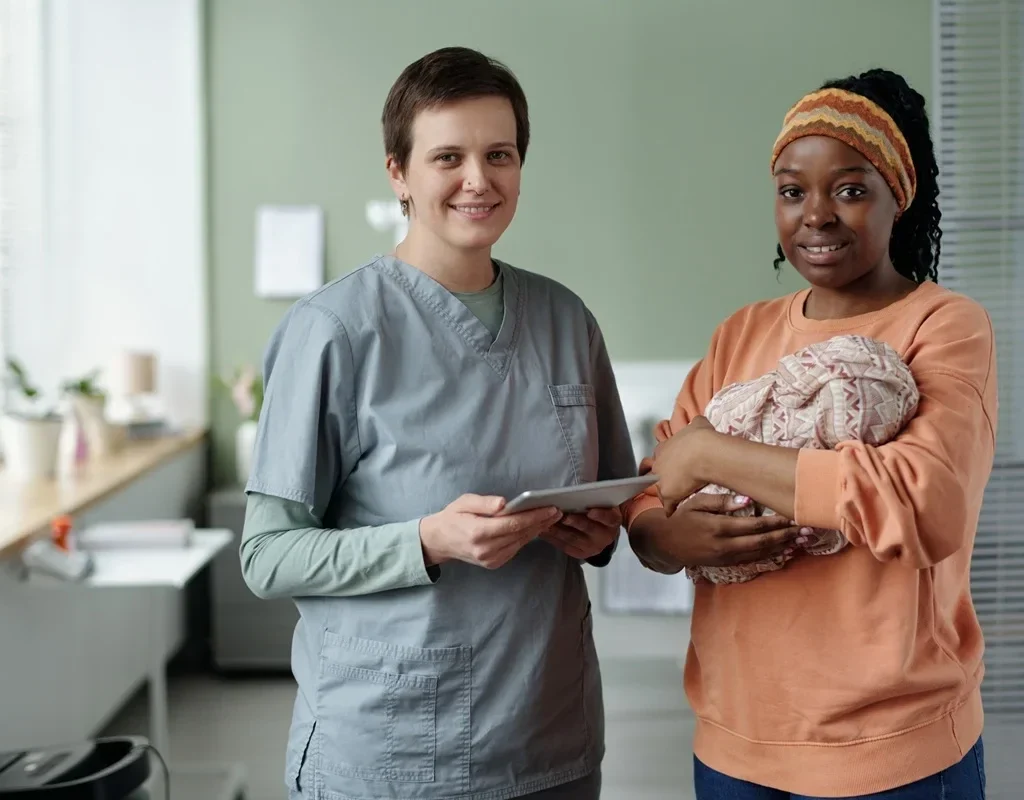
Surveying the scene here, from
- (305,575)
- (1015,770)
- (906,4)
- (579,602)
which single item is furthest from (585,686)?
(906,4)

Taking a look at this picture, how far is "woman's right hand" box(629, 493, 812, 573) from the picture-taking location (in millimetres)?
1288

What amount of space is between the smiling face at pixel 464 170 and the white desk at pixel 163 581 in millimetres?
1363

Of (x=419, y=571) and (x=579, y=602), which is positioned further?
(x=579, y=602)

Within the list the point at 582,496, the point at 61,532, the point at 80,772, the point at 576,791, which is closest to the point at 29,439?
the point at 61,532

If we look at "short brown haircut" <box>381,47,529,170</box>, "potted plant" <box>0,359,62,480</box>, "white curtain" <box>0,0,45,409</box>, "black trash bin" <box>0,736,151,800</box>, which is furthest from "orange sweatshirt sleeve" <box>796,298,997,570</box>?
"white curtain" <box>0,0,45,409</box>

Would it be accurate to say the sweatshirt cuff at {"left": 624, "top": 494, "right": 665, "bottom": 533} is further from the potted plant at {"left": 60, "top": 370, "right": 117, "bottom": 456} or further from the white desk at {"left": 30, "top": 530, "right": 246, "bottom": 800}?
the potted plant at {"left": 60, "top": 370, "right": 117, "bottom": 456}

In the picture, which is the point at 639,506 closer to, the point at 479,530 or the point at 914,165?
the point at 479,530

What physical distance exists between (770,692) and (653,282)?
11.0 feet

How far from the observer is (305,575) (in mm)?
1326

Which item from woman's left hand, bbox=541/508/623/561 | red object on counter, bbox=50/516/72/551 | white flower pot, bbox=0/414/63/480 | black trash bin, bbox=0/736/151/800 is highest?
woman's left hand, bbox=541/508/623/561

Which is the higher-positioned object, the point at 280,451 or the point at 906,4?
the point at 906,4

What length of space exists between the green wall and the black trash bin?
8.37ft

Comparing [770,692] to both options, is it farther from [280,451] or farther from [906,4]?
[906,4]

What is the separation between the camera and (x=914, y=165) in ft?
4.54
